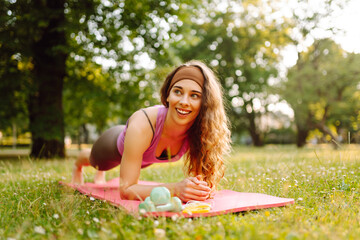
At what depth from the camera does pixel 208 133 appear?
3.56 meters

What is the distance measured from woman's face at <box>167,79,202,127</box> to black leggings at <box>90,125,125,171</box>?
126cm

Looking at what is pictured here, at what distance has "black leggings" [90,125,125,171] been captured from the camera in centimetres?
434

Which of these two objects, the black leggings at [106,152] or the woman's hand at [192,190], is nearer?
the woman's hand at [192,190]

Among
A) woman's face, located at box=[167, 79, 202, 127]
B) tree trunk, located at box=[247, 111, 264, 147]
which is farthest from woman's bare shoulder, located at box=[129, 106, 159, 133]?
tree trunk, located at box=[247, 111, 264, 147]

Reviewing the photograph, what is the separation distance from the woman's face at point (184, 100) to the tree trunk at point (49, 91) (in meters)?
8.50

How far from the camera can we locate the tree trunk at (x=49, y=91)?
1095cm

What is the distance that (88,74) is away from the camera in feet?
42.4

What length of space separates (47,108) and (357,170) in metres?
9.95

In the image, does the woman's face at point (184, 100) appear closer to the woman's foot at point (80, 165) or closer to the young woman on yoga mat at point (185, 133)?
the young woman on yoga mat at point (185, 133)

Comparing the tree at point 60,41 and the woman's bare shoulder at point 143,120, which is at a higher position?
the tree at point 60,41

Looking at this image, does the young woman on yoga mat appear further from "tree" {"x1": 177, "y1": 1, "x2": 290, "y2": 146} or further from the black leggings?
"tree" {"x1": 177, "y1": 1, "x2": 290, "y2": 146}

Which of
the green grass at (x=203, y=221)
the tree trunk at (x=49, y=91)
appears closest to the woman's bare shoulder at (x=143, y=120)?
the green grass at (x=203, y=221)

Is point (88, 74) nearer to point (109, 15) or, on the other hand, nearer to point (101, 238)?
point (109, 15)

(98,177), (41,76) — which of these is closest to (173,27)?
(41,76)
